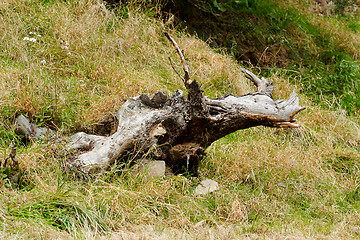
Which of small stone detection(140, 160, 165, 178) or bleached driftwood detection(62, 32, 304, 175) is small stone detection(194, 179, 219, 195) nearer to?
bleached driftwood detection(62, 32, 304, 175)

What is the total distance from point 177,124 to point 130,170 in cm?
63

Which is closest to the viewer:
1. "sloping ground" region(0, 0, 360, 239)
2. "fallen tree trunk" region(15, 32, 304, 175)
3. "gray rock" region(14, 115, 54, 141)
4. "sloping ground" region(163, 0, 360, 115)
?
"sloping ground" region(0, 0, 360, 239)

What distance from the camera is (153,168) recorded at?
379 cm

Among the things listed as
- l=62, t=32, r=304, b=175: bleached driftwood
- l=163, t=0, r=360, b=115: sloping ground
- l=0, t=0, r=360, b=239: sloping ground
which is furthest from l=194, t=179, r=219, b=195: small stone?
l=163, t=0, r=360, b=115: sloping ground

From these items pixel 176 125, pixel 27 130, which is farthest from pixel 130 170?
pixel 27 130

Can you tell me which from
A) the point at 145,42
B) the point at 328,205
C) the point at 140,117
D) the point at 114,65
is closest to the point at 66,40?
the point at 114,65

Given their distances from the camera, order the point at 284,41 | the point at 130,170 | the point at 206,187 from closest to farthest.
A: the point at 130,170 < the point at 206,187 < the point at 284,41

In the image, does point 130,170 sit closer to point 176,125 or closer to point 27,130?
point 176,125

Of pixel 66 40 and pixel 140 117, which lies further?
pixel 66 40

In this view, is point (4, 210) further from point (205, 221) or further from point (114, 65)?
point (114, 65)

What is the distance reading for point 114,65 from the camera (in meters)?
5.50

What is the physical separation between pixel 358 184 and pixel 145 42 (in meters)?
3.62

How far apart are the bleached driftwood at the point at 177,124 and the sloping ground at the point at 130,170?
0.24 m

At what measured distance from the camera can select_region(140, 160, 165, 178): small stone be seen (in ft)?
12.3
